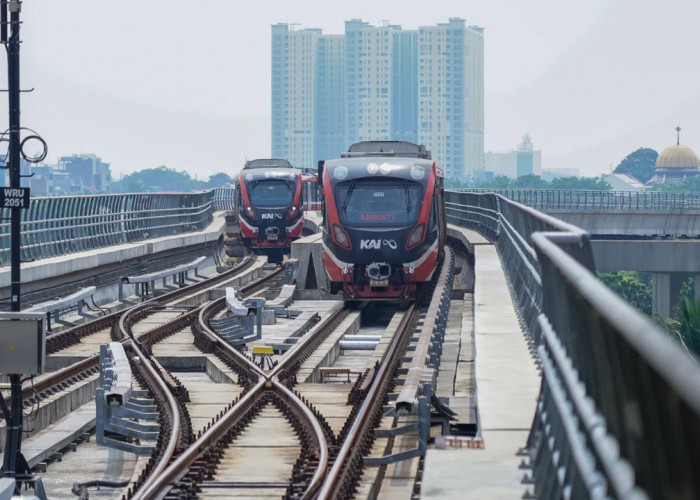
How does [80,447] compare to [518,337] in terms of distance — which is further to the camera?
[80,447]

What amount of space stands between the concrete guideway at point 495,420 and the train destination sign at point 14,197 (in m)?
4.56

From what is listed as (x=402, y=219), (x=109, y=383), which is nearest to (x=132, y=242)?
(x=402, y=219)

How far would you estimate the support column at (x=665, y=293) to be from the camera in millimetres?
60750

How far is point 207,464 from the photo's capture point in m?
11.4

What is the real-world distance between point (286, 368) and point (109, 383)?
2.66 metres

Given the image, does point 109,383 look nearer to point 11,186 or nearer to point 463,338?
point 11,186

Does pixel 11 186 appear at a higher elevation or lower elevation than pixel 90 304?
higher

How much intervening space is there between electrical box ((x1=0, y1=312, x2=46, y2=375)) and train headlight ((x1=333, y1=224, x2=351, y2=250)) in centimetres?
1113

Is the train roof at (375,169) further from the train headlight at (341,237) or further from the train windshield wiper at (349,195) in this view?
the train headlight at (341,237)

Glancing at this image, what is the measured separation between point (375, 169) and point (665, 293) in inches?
1520

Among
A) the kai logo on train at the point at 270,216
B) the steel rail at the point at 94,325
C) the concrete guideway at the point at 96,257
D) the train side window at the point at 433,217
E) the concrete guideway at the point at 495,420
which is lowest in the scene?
the steel rail at the point at 94,325

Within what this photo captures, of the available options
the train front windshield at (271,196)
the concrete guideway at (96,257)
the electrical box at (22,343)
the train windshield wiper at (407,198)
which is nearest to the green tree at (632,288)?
the train front windshield at (271,196)

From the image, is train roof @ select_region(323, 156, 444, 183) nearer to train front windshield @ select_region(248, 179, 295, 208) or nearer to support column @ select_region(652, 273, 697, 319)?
train front windshield @ select_region(248, 179, 295, 208)

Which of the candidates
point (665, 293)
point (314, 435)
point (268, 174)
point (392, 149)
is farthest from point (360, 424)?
point (665, 293)
